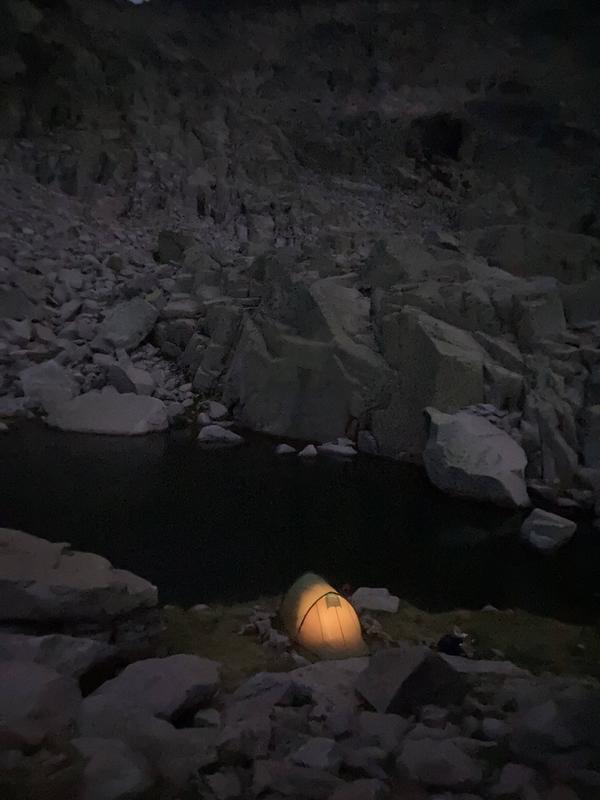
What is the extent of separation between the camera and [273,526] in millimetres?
6164

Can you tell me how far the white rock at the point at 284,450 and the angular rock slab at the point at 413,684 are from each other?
566cm

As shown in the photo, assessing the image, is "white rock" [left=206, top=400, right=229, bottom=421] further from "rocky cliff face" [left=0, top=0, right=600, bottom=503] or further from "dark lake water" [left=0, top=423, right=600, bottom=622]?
"dark lake water" [left=0, top=423, right=600, bottom=622]

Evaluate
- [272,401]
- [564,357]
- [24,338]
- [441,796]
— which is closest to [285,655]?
[441,796]

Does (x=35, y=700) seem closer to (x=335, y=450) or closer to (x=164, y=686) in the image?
(x=164, y=686)

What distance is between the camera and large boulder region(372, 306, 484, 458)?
8297 mm

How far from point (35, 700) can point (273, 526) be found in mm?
3894

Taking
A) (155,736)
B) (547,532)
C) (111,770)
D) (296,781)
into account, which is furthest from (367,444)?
(111,770)

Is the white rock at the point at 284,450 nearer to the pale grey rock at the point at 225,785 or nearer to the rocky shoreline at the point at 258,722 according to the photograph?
the rocky shoreline at the point at 258,722

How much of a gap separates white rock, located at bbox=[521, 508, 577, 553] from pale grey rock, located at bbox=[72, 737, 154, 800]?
→ 4.86 metres

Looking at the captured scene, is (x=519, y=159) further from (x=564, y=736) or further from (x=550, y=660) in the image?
(x=564, y=736)

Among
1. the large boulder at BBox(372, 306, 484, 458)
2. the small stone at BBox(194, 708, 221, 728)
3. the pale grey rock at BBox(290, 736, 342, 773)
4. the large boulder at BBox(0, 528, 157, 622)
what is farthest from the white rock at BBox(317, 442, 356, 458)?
the pale grey rock at BBox(290, 736, 342, 773)

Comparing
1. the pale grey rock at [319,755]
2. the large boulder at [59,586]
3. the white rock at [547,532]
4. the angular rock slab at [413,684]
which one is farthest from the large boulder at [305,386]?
the pale grey rock at [319,755]

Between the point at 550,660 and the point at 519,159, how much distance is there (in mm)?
18223

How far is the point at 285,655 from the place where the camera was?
12.8ft
